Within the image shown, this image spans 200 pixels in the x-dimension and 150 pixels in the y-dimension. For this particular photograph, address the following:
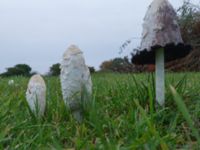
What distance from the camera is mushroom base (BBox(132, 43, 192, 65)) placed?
2.83 metres

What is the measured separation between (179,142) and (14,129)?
2.76 ft

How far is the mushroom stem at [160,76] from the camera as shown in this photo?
2.90 metres

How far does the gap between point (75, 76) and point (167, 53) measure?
0.64 m

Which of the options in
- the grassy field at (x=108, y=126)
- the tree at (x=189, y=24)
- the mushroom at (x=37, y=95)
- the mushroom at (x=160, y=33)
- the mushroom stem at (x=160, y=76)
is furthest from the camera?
the tree at (x=189, y=24)

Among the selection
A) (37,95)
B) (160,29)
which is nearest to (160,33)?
(160,29)

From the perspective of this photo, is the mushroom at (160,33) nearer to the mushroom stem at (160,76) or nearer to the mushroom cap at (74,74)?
the mushroom stem at (160,76)

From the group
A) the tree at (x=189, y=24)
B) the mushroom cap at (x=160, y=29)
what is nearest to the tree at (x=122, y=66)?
the tree at (x=189, y=24)

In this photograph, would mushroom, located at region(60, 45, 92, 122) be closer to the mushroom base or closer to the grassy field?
the grassy field

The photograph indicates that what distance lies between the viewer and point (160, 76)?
116 inches

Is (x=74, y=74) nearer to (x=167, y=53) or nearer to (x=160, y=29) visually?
(x=160, y=29)

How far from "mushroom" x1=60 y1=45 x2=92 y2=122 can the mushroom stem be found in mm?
414

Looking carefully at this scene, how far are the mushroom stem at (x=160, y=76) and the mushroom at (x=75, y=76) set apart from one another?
41 cm

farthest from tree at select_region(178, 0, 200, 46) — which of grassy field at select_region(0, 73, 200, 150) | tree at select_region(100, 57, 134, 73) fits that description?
grassy field at select_region(0, 73, 200, 150)

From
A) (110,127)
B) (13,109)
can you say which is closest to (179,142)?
(110,127)
